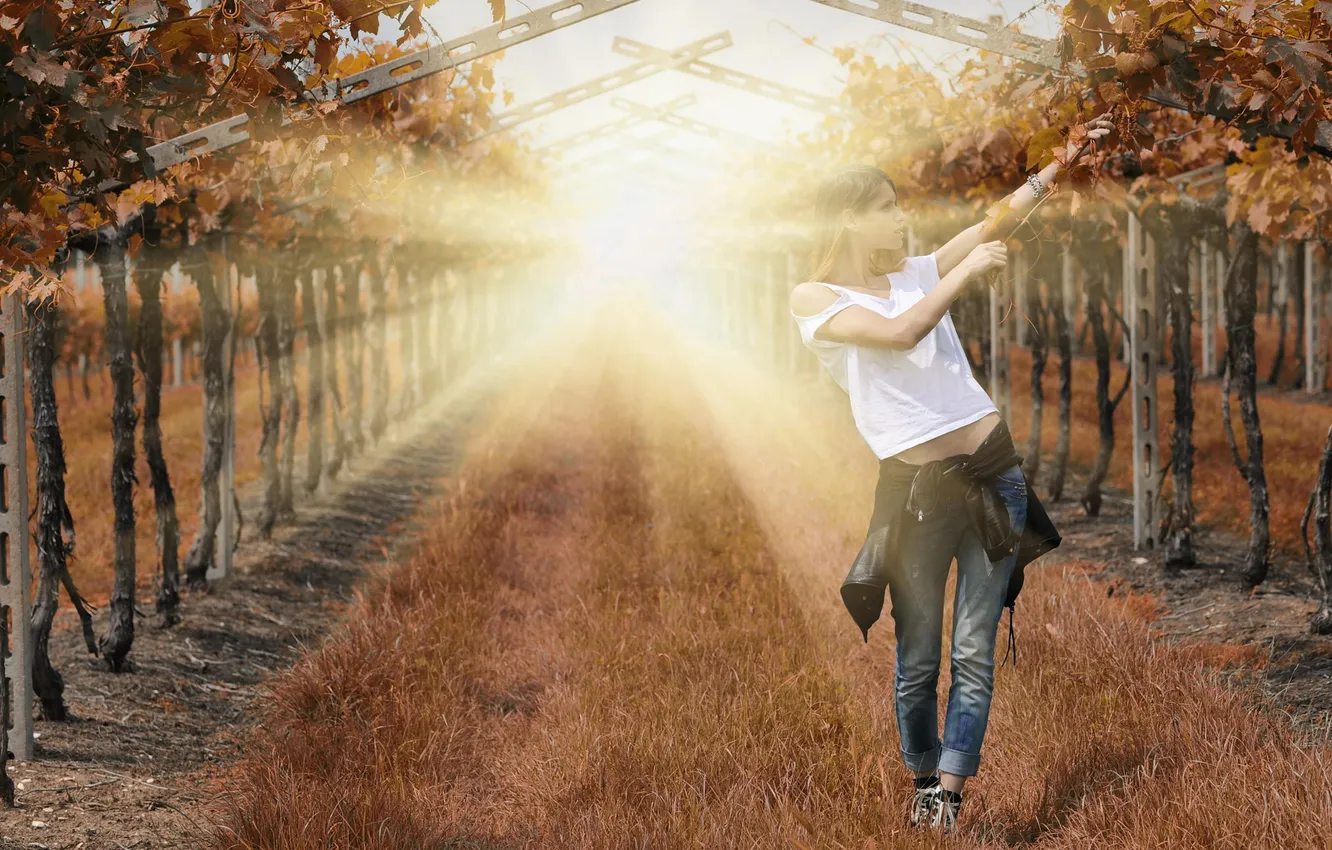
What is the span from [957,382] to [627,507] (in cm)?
595

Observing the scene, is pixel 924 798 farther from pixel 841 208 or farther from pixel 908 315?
pixel 841 208

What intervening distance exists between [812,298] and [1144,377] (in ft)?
17.5

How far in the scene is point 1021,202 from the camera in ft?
9.80

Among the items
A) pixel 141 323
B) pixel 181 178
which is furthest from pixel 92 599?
pixel 181 178

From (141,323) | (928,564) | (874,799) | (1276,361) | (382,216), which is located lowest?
(1276,361)

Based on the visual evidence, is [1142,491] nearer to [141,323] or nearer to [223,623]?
[223,623]

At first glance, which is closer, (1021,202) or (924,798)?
(1021,202)

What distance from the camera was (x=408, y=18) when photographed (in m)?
3.79

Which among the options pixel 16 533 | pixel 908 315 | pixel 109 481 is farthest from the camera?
pixel 109 481

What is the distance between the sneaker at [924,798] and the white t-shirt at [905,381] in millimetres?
883

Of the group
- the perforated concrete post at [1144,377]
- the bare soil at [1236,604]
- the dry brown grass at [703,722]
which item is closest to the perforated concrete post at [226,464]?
the dry brown grass at [703,722]

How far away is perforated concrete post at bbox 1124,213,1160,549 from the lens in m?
7.53

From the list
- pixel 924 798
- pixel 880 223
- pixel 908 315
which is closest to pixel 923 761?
pixel 924 798

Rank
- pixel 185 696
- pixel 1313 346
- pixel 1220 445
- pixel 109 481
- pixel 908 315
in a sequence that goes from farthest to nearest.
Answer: pixel 1313 346
pixel 109 481
pixel 1220 445
pixel 185 696
pixel 908 315
